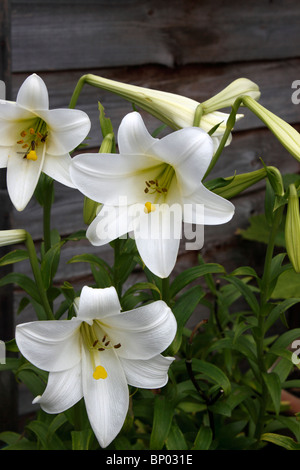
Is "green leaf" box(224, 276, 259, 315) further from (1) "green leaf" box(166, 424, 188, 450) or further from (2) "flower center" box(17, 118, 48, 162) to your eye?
(2) "flower center" box(17, 118, 48, 162)

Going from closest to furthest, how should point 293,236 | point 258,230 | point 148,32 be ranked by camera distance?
1. point 293,236
2. point 148,32
3. point 258,230

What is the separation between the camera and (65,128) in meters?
0.82

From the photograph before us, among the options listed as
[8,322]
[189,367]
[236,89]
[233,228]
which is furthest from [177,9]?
[189,367]

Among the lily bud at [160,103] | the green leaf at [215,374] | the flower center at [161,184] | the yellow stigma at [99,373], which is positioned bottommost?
the green leaf at [215,374]

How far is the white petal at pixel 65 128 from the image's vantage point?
2.63 ft

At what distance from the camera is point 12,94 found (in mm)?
1356

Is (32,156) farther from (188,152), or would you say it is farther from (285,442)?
(285,442)

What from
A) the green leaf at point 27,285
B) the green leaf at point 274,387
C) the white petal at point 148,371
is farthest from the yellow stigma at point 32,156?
the green leaf at point 274,387

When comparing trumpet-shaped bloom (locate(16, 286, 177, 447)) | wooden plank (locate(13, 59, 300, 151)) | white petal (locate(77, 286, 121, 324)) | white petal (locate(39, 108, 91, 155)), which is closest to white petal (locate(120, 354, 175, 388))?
trumpet-shaped bloom (locate(16, 286, 177, 447))

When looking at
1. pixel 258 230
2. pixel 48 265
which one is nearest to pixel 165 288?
pixel 48 265

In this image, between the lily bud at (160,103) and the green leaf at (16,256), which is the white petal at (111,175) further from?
the green leaf at (16,256)

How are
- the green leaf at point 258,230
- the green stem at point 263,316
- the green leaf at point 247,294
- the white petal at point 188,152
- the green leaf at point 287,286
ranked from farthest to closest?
1. the green leaf at point 258,230
2. the green leaf at point 287,286
3. the green leaf at point 247,294
4. the green stem at point 263,316
5. the white petal at point 188,152

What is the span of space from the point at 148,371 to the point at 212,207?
25cm

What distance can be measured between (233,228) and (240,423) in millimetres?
970
